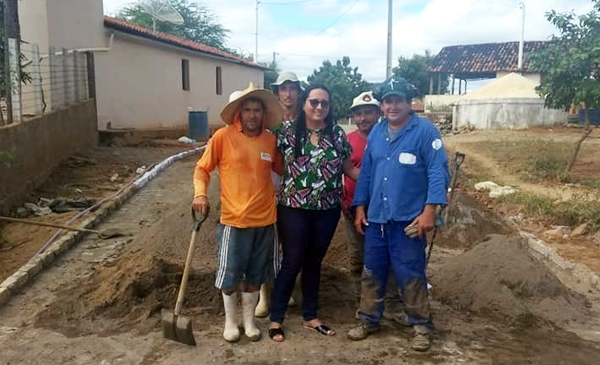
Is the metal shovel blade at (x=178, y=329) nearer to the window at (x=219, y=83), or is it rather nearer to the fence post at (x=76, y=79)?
the fence post at (x=76, y=79)

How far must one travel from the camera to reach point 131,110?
641 inches

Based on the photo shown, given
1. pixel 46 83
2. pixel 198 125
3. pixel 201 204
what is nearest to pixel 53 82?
pixel 46 83

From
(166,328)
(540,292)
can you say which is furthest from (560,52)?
(166,328)

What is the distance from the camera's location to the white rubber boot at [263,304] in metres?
4.25

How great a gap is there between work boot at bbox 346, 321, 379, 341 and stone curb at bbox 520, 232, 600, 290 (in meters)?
3.16

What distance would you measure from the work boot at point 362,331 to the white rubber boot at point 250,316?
2.05ft

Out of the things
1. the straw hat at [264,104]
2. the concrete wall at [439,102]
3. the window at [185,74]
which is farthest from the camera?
the concrete wall at [439,102]

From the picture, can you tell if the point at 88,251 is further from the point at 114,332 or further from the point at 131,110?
the point at 131,110

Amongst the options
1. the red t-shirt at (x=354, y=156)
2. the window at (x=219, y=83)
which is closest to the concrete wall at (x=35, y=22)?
the red t-shirt at (x=354, y=156)

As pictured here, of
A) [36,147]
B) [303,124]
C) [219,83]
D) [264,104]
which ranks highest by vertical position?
[219,83]

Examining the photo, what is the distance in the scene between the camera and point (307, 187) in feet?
12.2

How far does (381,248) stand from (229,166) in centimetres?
114

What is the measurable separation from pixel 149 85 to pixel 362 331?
1470 cm

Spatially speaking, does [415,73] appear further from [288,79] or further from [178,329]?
[178,329]
